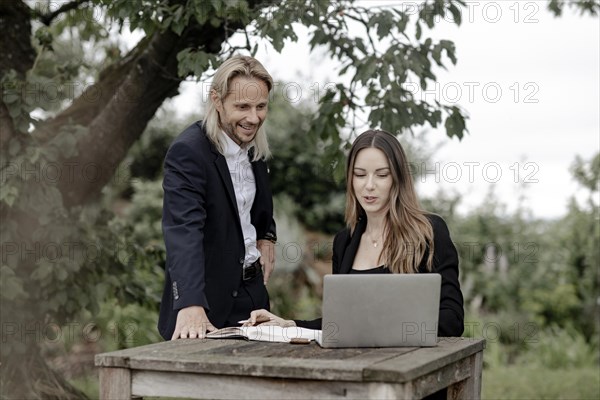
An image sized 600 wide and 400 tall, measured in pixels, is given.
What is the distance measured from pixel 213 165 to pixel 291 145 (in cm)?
728

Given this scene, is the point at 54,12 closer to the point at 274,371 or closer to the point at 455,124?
the point at 455,124

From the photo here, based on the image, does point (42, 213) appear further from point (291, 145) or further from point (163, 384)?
point (291, 145)

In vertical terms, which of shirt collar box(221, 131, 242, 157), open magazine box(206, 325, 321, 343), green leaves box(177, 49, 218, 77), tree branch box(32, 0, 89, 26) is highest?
tree branch box(32, 0, 89, 26)

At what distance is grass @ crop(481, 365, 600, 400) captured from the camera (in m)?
7.01

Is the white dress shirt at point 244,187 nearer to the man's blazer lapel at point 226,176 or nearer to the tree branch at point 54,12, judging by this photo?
the man's blazer lapel at point 226,176

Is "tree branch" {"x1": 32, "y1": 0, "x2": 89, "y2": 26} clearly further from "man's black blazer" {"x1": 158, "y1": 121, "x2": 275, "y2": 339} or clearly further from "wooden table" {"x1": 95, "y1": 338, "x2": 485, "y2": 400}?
"wooden table" {"x1": 95, "y1": 338, "x2": 485, "y2": 400}

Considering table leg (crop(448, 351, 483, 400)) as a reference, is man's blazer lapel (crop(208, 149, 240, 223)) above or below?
above

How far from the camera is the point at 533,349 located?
30.5 feet

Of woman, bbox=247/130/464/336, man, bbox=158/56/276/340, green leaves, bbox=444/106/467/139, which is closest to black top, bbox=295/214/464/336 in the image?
woman, bbox=247/130/464/336

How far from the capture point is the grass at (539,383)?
701 cm

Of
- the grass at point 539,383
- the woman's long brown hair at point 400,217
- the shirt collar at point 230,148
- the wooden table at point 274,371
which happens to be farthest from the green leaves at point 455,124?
the grass at point 539,383

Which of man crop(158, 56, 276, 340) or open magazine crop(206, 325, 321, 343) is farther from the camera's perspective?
man crop(158, 56, 276, 340)

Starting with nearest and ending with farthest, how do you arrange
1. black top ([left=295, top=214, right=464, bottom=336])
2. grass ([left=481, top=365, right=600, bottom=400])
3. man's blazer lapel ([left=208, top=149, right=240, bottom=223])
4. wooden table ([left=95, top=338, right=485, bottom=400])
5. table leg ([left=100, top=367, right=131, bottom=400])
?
1. wooden table ([left=95, top=338, right=485, bottom=400])
2. table leg ([left=100, top=367, right=131, bottom=400])
3. black top ([left=295, top=214, right=464, bottom=336])
4. man's blazer lapel ([left=208, top=149, right=240, bottom=223])
5. grass ([left=481, top=365, right=600, bottom=400])

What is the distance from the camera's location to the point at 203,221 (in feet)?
11.9
